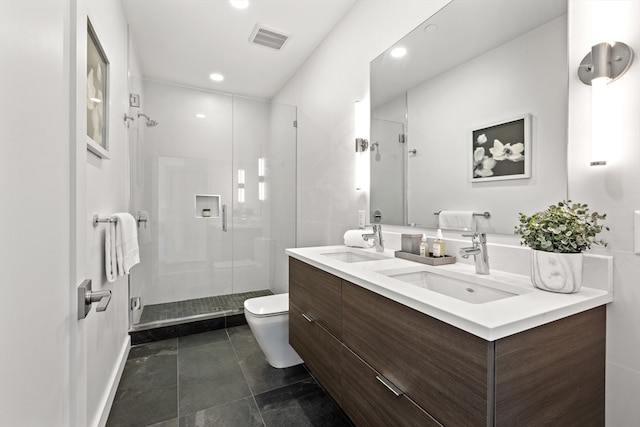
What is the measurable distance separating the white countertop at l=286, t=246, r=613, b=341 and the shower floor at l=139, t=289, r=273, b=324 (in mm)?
2067

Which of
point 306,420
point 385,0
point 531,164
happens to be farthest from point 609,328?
point 385,0

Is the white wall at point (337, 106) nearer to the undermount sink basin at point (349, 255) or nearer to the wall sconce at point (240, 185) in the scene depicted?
the undermount sink basin at point (349, 255)

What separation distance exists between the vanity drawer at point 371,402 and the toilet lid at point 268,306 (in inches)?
31.1

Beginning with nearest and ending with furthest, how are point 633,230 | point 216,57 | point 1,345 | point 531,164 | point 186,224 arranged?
point 1,345 < point 633,230 < point 531,164 < point 216,57 < point 186,224

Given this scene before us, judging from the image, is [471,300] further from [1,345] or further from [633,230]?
[1,345]

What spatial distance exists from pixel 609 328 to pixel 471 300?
15.5 inches

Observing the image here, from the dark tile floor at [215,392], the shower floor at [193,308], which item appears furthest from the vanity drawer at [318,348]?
the shower floor at [193,308]

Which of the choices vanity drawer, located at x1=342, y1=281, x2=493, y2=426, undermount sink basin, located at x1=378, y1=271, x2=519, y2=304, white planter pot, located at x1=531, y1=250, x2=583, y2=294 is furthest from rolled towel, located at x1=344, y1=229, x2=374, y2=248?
white planter pot, located at x1=531, y1=250, x2=583, y2=294

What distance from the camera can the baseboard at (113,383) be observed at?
58.6 inches

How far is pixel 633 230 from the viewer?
0.89 meters

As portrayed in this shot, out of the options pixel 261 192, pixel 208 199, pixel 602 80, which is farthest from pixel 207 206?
pixel 602 80

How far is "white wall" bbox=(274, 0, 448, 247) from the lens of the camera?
73.5 inches

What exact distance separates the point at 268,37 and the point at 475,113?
→ 1.96 meters

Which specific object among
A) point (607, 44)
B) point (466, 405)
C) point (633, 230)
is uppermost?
point (607, 44)
